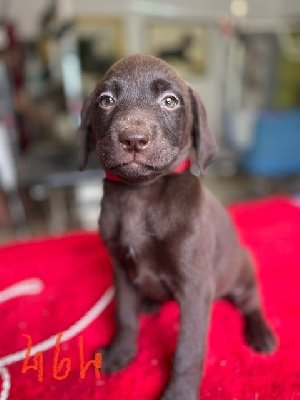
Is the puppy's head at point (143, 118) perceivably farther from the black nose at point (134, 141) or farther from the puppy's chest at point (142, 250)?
the puppy's chest at point (142, 250)

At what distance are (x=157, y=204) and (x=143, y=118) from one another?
0.22 meters

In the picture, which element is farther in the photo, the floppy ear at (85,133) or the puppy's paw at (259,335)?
the puppy's paw at (259,335)

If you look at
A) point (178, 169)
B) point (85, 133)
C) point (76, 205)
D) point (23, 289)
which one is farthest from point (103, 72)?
point (178, 169)

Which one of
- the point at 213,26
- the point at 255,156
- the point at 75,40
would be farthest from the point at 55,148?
the point at 213,26

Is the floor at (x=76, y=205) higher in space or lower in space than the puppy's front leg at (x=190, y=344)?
lower

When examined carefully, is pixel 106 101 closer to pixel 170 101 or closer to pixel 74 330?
pixel 170 101

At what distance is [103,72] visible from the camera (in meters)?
3.83

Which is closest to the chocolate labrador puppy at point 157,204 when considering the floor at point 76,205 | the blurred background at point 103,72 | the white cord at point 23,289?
the white cord at point 23,289

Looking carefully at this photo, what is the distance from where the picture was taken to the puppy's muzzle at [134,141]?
2.45ft

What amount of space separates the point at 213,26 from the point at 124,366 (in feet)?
14.2

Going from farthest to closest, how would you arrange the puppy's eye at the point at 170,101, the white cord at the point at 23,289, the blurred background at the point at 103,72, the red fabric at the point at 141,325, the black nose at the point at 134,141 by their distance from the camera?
the blurred background at the point at 103,72
the white cord at the point at 23,289
the red fabric at the point at 141,325
the puppy's eye at the point at 170,101
the black nose at the point at 134,141

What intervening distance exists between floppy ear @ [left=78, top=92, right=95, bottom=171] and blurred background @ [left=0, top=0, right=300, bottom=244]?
1.65 m

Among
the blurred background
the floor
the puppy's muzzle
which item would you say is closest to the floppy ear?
the puppy's muzzle

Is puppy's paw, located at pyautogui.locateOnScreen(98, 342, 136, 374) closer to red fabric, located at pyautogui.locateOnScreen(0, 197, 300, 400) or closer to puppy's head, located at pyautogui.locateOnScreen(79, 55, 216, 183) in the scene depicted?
red fabric, located at pyautogui.locateOnScreen(0, 197, 300, 400)
